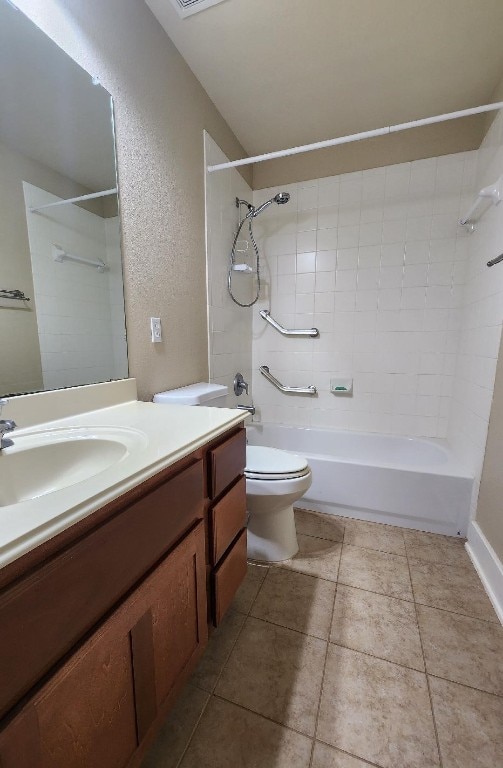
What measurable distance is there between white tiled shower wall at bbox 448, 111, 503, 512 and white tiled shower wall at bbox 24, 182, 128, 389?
1.67 meters

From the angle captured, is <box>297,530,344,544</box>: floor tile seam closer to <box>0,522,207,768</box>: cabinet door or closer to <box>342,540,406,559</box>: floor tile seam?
<box>342,540,406,559</box>: floor tile seam

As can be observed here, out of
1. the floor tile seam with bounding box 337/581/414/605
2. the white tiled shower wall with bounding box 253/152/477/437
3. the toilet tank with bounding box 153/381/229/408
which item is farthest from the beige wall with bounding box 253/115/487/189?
the floor tile seam with bounding box 337/581/414/605

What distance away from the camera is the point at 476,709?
858 millimetres

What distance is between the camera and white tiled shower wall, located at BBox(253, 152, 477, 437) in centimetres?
198

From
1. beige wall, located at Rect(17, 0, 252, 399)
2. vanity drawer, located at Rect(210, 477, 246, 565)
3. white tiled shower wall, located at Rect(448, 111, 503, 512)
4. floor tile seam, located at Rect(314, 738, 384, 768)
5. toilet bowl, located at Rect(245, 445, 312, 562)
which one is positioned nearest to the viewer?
floor tile seam, located at Rect(314, 738, 384, 768)

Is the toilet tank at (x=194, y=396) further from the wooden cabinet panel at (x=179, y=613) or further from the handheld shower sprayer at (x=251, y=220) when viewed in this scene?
the handheld shower sprayer at (x=251, y=220)

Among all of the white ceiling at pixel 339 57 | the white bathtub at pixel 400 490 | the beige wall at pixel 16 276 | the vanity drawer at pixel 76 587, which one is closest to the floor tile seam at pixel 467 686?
the white bathtub at pixel 400 490

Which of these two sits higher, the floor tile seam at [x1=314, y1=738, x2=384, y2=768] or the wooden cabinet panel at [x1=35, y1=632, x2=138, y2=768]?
the wooden cabinet panel at [x1=35, y1=632, x2=138, y2=768]

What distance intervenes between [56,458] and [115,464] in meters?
0.28

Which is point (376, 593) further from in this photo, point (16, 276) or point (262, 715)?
point (16, 276)

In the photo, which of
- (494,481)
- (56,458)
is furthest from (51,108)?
(494,481)

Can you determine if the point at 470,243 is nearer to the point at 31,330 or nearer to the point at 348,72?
the point at 348,72

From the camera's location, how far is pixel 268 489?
129 cm

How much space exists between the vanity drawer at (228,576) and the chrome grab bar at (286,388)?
1.44 metres
